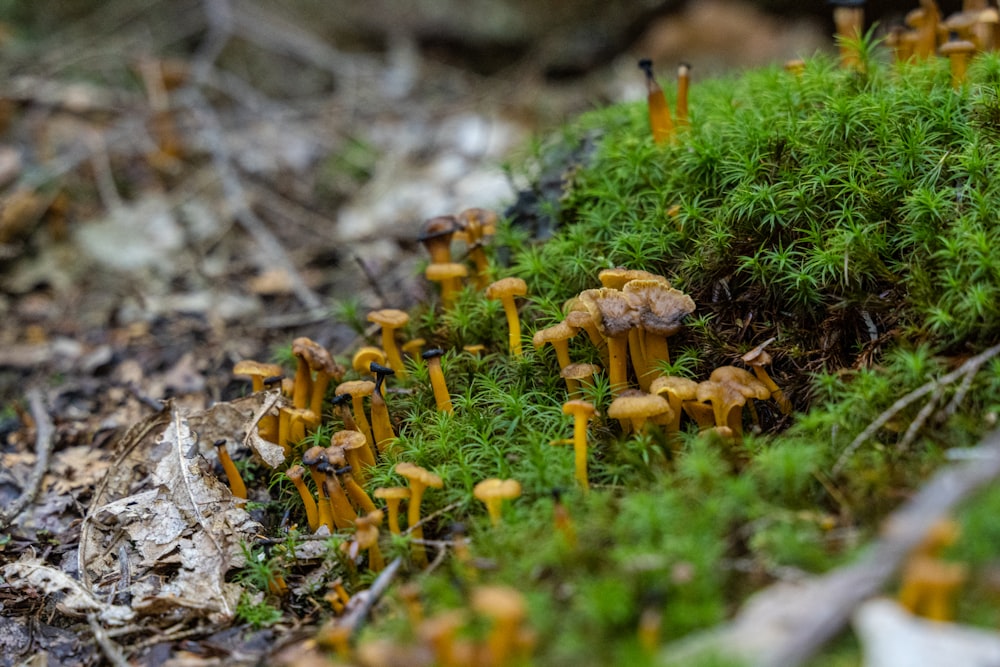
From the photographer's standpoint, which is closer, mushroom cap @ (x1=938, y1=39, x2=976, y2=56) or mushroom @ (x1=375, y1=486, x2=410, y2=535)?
mushroom @ (x1=375, y1=486, x2=410, y2=535)

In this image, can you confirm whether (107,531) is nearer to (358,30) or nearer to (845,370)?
(845,370)

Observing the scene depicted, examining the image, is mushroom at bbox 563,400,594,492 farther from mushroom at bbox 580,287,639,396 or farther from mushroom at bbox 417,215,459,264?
mushroom at bbox 417,215,459,264

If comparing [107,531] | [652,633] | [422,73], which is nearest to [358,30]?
[422,73]

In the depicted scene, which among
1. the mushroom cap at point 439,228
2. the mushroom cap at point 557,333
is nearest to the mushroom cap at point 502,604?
the mushroom cap at point 557,333

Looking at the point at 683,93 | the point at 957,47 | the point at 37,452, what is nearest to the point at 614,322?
the point at 683,93

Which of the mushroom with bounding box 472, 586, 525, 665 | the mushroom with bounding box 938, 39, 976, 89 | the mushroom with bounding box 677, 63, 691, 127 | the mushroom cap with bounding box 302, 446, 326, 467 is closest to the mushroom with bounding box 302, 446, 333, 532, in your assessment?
the mushroom cap with bounding box 302, 446, 326, 467

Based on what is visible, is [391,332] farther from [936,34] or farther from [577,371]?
[936,34]
